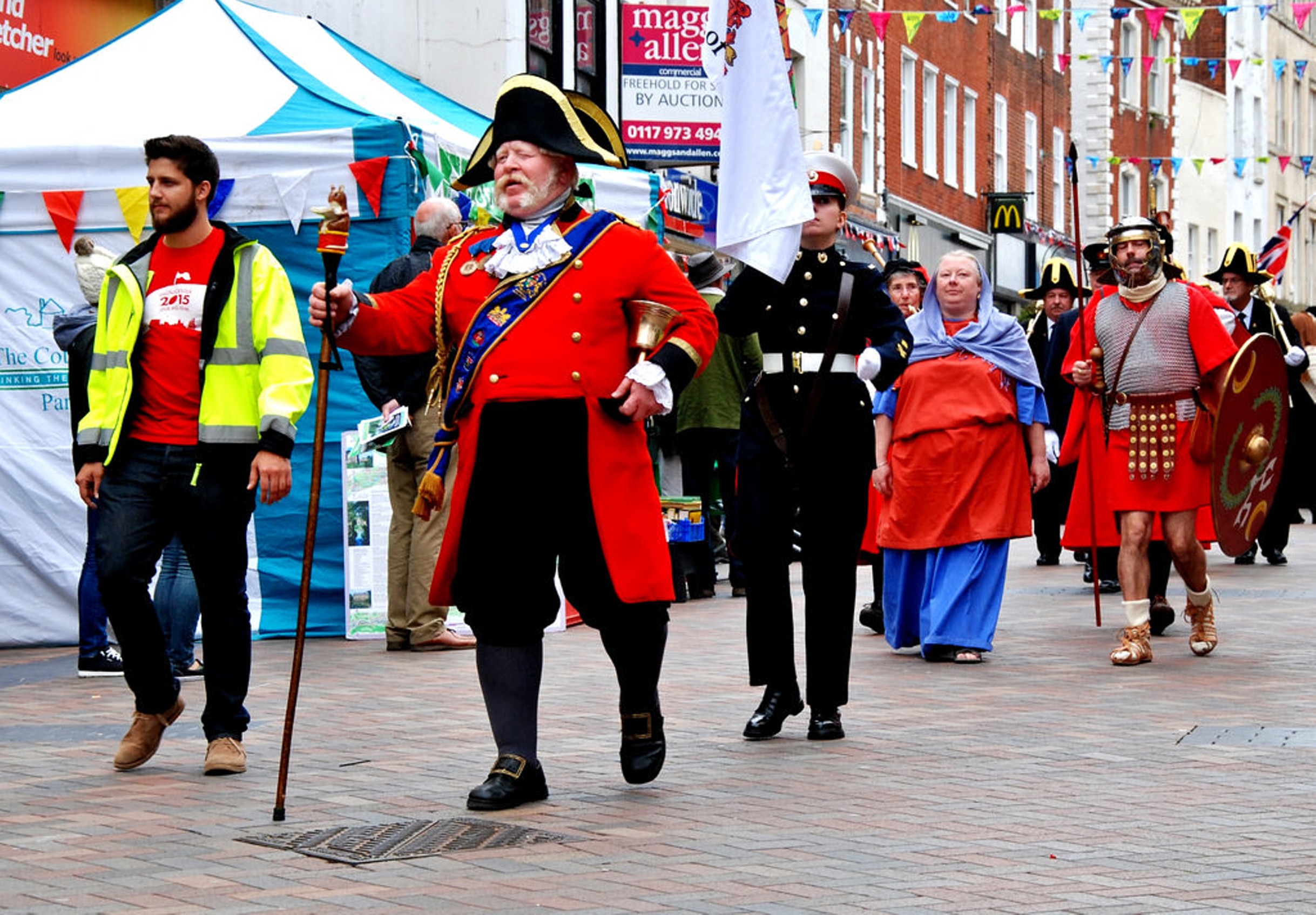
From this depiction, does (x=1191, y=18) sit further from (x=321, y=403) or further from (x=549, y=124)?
(x=321, y=403)

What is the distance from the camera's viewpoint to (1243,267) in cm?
1600

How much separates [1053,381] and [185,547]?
9.19 m

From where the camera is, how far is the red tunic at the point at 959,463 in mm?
10289

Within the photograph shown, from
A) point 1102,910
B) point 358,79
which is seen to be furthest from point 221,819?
point 358,79

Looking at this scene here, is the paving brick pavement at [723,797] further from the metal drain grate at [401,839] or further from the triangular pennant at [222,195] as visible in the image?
the triangular pennant at [222,195]

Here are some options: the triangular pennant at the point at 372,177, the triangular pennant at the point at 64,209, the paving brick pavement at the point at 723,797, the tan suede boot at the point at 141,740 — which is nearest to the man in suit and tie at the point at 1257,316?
the paving brick pavement at the point at 723,797

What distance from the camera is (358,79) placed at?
12.8 metres

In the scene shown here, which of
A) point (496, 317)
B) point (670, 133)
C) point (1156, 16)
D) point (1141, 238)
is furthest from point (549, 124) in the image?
point (1156, 16)

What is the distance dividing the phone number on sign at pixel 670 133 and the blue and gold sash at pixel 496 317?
1384cm

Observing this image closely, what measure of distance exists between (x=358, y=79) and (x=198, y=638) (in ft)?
11.1

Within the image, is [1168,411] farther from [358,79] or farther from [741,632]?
[358,79]

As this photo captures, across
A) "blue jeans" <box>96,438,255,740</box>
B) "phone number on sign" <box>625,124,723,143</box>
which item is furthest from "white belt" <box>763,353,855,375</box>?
"phone number on sign" <box>625,124,723,143</box>

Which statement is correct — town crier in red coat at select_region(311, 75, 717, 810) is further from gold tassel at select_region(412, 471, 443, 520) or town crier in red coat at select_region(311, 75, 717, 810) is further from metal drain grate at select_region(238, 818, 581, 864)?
metal drain grate at select_region(238, 818, 581, 864)

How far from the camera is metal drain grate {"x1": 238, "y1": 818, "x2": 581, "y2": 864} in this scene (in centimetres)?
548
